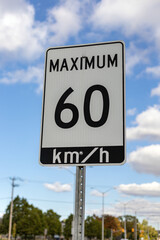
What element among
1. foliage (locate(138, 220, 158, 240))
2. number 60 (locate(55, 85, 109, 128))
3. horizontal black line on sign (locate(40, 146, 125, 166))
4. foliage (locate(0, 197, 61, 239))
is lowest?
foliage (locate(138, 220, 158, 240))

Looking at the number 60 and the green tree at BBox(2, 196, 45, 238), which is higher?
the number 60

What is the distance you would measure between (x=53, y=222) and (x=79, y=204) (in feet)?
275

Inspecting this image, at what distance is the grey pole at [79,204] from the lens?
253 centimetres

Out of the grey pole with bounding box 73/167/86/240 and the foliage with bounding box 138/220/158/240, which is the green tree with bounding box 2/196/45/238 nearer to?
the foliage with bounding box 138/220/158/240

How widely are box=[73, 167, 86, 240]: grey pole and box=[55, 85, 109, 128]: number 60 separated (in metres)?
0.38

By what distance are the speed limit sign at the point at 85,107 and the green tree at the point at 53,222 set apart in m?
81.6

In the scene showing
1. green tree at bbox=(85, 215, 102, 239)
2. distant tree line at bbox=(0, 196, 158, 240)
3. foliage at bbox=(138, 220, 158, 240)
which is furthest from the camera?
foliage at bbox=(138, 220, 158, 240)

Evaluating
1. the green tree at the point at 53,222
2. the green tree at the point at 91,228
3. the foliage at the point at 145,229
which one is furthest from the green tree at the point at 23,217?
the foliage at the point at 145,229

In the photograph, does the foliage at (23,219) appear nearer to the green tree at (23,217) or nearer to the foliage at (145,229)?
the green tree at (23,217)

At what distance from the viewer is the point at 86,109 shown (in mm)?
2801

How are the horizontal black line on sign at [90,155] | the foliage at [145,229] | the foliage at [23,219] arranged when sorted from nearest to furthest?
the horizontal black line on sign at [90,155], the foliage at [23,219], the foliage at [145,229]

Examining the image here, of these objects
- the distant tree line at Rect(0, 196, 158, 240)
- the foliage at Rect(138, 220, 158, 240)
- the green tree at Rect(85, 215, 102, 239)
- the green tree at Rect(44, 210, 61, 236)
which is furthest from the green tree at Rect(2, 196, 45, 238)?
the foliage at Rect(138, 220, 158, 240)

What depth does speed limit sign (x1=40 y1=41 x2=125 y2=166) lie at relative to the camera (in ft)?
8.88

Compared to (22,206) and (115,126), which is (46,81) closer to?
(115,126)
